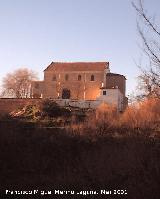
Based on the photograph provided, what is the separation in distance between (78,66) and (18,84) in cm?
1213

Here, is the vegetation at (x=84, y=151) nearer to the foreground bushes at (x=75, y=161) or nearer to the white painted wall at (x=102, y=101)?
the foreground bushes at (x=75, y=161)

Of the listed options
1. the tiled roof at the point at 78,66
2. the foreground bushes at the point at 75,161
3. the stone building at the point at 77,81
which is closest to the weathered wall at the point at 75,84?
the stone building at the point at 77,81

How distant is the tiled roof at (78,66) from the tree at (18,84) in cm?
607

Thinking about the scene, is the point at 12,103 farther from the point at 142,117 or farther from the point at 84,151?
the point at 84,151

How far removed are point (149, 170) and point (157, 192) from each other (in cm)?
554

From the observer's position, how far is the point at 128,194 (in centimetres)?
1648

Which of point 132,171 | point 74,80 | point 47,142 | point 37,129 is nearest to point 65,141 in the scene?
point 47,142

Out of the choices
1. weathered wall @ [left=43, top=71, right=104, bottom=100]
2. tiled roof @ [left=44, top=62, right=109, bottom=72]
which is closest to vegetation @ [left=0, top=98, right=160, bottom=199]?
weathered wall @ [left=43, top=71, right=104, bottom=100]

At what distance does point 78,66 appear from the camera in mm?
60531

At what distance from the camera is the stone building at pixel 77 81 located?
191 feet

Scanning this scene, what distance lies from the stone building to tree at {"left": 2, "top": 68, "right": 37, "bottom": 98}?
15.2 ft

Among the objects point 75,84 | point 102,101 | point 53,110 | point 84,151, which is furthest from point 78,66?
point 84,151

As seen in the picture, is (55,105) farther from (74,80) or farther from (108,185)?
(108,185)

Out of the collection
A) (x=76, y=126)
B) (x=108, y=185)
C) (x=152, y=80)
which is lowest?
(x=108, y=185)
